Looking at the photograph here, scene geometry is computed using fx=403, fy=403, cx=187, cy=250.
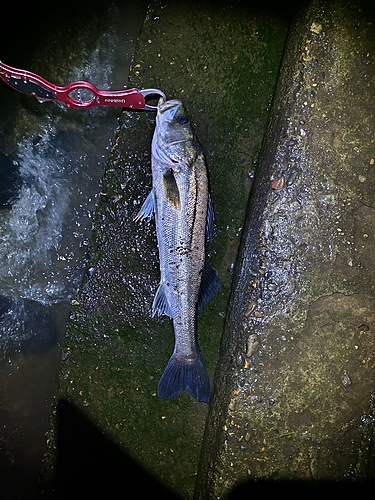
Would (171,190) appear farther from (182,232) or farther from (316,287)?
(316,287)

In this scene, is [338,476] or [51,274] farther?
[51,274]

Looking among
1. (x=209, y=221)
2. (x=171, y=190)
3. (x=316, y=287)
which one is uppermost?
(x=171, y=190)

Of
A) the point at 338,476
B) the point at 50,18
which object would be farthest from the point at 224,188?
the point at 338,476

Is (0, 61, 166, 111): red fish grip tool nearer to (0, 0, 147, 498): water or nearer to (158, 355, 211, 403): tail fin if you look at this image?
(0, 0, 147, 498): water

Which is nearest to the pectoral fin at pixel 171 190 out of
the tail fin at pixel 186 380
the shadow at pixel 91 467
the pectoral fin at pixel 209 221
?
the pectoral fin at pixel 209 221

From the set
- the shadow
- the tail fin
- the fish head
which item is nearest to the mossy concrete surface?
the shadow

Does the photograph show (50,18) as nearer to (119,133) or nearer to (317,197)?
(119,133)

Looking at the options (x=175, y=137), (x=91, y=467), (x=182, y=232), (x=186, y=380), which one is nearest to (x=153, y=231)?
(x=182, y=232)

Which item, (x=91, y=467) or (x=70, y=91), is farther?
(x=91, y=467)
